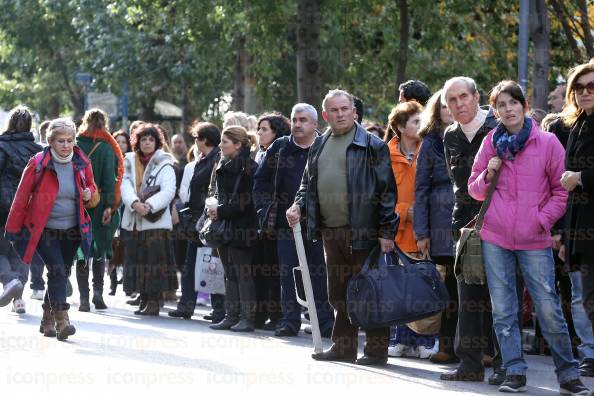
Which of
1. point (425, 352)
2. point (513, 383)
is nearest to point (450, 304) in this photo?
point (425, 352)

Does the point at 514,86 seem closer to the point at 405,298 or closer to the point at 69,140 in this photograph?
the point at 405,298

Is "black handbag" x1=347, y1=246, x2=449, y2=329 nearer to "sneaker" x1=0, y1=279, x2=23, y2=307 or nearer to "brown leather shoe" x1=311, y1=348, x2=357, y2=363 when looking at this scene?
"brown leather shoe" x1=311, y1=348, x2=357, y2=363

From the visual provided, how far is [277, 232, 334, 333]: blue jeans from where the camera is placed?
498 inches

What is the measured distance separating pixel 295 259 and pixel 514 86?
429cm

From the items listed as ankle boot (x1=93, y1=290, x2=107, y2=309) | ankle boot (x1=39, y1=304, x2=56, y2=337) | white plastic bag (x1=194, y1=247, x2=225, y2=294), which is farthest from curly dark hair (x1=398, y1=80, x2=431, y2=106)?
ankle boot (x1=93, y1=290, x2=107, y2=309)

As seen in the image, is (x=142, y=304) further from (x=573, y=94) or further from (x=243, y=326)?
(x=573, y=94)

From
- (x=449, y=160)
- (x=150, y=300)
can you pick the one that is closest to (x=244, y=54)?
(x=150, y=300)

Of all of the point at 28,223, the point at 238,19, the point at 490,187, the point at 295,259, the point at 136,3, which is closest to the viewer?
the point at 490,187

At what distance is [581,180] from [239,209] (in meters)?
5.24

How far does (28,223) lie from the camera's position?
11984 mm

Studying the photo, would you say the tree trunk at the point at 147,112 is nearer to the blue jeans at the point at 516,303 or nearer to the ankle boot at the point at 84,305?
the ankle boot at the point at 84,305

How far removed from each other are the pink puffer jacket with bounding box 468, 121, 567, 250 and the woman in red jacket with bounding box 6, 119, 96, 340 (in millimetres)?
4337

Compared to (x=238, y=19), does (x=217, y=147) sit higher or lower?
lower

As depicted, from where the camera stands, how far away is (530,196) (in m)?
8.91
